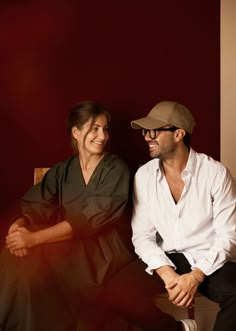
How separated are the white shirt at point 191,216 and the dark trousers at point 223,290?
34mm

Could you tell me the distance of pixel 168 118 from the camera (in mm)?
1907

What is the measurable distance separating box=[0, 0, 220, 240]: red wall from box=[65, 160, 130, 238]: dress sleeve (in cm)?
43

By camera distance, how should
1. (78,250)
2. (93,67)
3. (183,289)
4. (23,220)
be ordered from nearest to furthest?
(183,289)
(78,250)
(23,220)
(93,67)

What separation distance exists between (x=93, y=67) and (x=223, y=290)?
1.18 meters

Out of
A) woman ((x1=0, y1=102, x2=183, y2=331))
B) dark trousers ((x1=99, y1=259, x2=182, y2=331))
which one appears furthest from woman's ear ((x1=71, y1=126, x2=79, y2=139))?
dark trousers ((x1=99, y1=259, x2=182, y2=331))

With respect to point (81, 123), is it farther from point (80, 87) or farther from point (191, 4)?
point (191, 4)

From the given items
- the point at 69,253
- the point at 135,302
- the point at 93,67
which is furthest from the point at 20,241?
the point at 93,67

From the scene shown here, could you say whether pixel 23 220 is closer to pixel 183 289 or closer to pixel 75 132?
pixel 75 132

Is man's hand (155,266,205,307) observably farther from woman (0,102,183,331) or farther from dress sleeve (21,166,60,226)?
dress sleeve (21,166,60,226)

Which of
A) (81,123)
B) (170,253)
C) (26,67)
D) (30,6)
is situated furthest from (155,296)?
(30,6)

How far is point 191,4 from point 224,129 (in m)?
0.65

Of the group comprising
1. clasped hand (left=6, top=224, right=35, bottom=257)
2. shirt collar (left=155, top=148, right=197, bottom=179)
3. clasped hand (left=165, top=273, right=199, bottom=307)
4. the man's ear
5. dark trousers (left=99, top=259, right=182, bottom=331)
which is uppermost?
the man's ear

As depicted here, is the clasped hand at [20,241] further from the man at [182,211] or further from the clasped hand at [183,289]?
the clasped hand at [183,289]

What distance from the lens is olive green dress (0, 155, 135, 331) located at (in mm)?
1737
